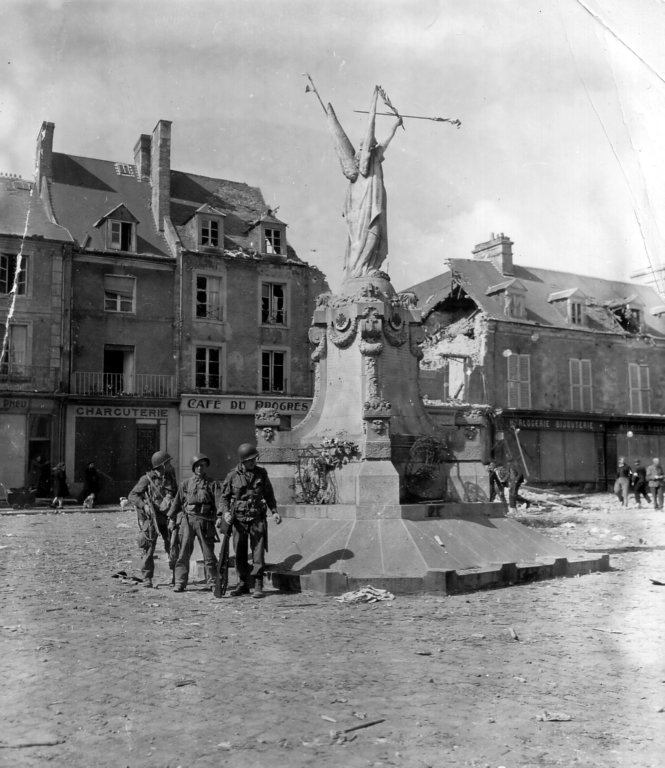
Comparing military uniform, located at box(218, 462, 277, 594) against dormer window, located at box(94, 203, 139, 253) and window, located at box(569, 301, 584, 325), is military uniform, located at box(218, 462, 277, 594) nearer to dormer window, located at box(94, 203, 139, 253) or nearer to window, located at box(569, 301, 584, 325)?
dormer window, located at box(94, 203, 139, 253)

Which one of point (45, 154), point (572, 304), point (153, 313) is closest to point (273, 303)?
point (153, 313)

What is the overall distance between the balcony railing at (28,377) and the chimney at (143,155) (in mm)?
10420

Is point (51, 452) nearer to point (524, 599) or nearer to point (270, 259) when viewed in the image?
point (270, 259)

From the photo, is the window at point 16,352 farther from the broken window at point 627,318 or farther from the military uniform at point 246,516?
the broken window at point 627,318

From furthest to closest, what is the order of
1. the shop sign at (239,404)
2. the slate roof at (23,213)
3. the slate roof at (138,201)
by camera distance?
1. the slate roof at (138,201)
2. the shop sign at (239,404)
3. the slate roof at (23,213)

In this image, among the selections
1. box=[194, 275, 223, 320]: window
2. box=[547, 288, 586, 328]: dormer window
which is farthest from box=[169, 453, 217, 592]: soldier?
box=[547, 288, 586, 328]: dormer window

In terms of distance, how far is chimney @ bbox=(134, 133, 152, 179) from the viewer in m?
36.1

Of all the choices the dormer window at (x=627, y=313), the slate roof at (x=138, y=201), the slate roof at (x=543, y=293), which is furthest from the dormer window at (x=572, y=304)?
the slate roof at (x=138, y=201)

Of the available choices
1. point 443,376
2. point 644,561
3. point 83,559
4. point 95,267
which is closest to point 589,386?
point 443,376

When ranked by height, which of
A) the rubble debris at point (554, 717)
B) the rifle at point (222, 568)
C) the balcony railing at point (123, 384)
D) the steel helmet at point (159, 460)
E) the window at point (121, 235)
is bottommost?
the rubble debris at point (554, 717)

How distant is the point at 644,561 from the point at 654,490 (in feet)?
44.0

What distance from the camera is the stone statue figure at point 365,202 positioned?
44.1 feet

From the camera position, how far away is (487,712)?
4.87 meters

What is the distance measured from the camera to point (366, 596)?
9.04 m
